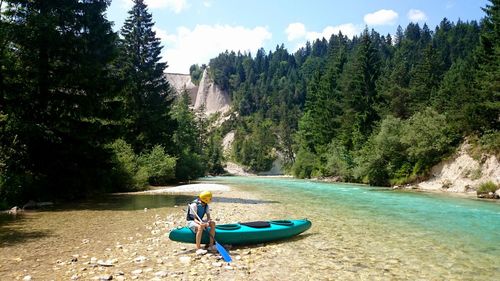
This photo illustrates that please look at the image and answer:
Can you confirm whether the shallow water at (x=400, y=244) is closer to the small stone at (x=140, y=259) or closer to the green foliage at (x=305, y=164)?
the small stone at (x=140, y=259)

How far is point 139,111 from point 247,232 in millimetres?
31963

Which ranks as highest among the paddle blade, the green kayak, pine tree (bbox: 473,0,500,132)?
pine tree (bbox: 473,0,500,132)

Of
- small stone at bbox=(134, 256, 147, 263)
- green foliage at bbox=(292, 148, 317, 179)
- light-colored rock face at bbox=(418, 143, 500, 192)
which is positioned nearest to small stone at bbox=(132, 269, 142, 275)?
small stone at bbox=(134, 256, 147, 263)

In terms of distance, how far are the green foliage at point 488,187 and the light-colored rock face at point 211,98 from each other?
499ft

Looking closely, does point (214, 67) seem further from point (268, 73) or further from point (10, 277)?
point (10, 277)

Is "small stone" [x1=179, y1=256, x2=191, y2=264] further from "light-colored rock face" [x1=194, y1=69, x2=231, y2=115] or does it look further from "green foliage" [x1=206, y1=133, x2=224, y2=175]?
"light-colored rock face" [x1=194, y1=69, x2=231, y2=115]

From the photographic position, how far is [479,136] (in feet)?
108

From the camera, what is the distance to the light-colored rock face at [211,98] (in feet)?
595

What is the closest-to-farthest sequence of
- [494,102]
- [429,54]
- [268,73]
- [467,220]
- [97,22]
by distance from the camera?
[467,220]
[97,22]
[494,102]
[429,54]
[268,73]

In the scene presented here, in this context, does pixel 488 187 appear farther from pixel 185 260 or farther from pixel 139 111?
pixel 139 111

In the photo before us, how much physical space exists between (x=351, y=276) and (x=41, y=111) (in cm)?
1801

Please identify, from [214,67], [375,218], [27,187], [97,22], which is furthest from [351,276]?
[214,67]

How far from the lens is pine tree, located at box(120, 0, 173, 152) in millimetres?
39406

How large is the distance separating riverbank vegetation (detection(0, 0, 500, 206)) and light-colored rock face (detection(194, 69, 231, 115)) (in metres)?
106
